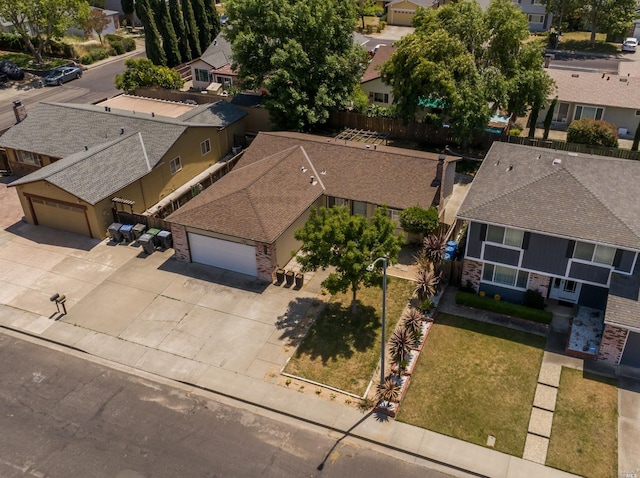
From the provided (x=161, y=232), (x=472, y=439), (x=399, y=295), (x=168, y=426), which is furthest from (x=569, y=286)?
(x=161, y=232)

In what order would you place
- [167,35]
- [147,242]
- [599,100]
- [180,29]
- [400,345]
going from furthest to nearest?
[180,29] → [167,35] → [599,100] → [147,242] → [400,345]

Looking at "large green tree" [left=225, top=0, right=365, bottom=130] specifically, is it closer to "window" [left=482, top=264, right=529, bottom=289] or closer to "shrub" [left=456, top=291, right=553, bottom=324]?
"window" [left=482, top=264, right=529, bottom=289]

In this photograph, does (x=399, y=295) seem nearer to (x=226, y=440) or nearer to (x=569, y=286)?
(x=569, y=286)

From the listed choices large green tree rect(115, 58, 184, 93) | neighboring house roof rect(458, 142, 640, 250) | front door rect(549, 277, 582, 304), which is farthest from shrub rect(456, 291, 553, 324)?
large green tree rect(115, 58, 184, 93)

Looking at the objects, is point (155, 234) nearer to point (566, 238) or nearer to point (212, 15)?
point (566, 238)

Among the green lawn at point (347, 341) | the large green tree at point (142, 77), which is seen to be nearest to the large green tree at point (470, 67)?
the green lawn at point (347, 341)

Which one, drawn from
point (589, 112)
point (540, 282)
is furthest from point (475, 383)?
point (589, 112)

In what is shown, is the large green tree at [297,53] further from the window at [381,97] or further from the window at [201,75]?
the window at [201,75]
